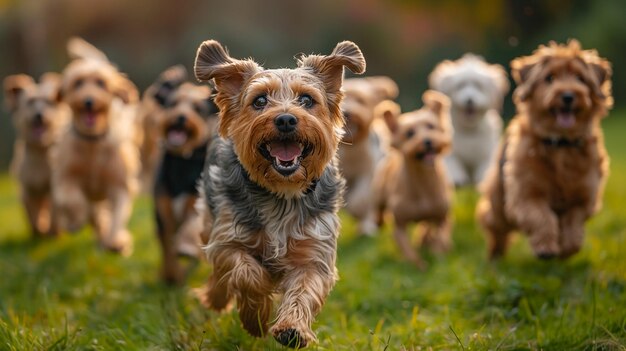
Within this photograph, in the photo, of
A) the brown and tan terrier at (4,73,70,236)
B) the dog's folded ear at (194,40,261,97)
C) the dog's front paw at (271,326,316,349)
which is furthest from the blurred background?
the dog's front paw at (271,326,316,349)

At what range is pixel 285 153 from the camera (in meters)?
4.31

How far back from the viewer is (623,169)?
14109 mm

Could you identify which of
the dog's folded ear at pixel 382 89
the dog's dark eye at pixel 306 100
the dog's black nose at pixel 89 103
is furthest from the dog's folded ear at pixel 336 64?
the dog's folded ear at pixel 382 89

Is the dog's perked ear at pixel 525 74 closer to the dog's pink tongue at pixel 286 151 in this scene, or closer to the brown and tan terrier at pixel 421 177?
the brown and tan terrier at pixel 421 177

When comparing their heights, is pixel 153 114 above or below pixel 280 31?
below

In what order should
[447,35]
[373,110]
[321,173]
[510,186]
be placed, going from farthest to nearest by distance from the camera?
[447,35]
[373,110]
[510,186]
[321,173]

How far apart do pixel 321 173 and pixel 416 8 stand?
65.2ft

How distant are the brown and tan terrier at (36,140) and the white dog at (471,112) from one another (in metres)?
5.05

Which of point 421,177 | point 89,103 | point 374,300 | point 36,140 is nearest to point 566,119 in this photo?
point 421,177

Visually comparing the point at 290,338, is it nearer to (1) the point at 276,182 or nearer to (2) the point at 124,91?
(1) the point at 276,182

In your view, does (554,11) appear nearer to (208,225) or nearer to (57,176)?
(57,176)

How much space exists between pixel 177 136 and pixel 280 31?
1676 centimetres

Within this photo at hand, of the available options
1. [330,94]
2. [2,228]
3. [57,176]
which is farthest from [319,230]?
[2,228]

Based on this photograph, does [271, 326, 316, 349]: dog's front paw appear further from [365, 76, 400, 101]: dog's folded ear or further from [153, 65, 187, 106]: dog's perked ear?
[365, 76, 400, 101]: dog's folded ear
